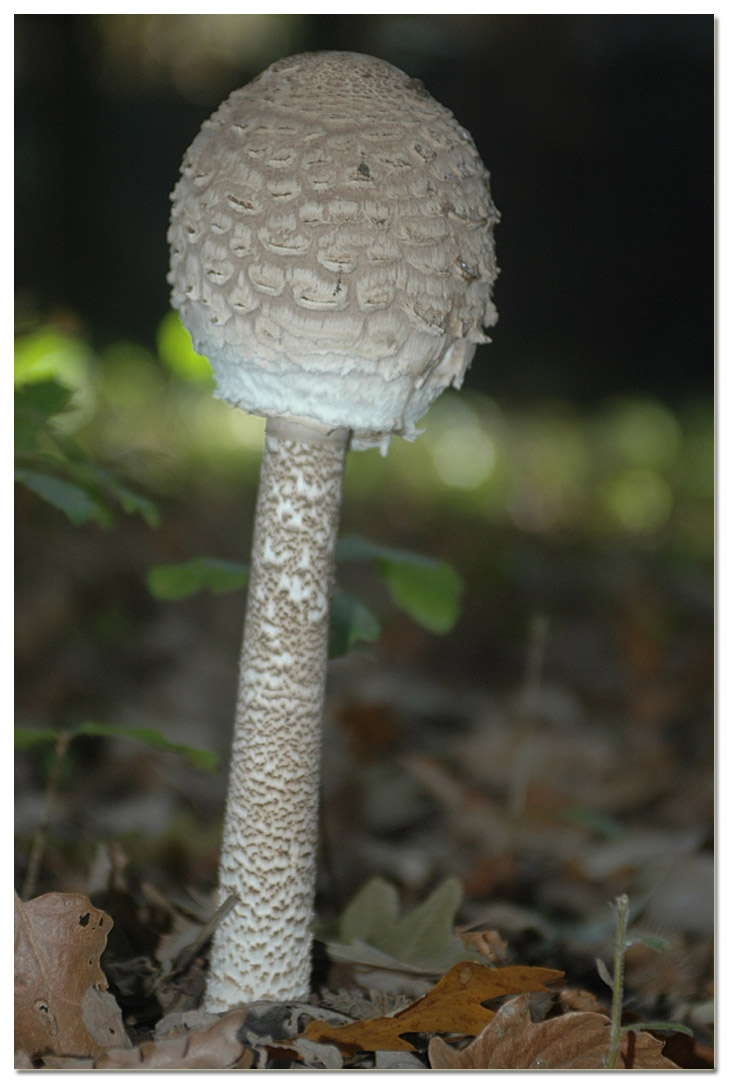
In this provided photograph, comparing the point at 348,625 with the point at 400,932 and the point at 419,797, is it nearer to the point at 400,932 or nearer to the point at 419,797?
the point at 400,932

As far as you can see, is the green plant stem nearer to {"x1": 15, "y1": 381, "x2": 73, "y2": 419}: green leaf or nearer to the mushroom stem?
the mushroom stem

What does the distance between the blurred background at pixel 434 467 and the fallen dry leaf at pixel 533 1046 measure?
1.25 m

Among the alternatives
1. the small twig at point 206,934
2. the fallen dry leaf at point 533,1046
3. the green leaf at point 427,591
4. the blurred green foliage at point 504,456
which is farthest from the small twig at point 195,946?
the blurred green foliage at point 504,456

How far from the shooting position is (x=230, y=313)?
65.9 inches

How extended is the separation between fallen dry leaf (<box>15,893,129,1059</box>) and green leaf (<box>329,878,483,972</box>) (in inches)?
23.4

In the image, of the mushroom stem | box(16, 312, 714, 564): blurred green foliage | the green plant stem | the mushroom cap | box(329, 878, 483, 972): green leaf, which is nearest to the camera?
the green plant stem

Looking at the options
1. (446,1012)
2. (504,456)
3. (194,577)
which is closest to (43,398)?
(194,577)

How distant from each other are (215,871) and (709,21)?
8.60ft

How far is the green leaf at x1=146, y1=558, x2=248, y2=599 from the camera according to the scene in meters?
2.18

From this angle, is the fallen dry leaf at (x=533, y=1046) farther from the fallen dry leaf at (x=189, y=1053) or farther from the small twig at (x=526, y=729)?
the small twig at (x=526, y=729)

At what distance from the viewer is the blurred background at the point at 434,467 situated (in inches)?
124

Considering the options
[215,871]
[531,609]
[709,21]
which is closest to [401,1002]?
[215,871]

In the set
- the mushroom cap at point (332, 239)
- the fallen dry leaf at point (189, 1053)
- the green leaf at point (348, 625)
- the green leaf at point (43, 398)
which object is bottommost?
the fallen dry leaf at point (189, 1053)

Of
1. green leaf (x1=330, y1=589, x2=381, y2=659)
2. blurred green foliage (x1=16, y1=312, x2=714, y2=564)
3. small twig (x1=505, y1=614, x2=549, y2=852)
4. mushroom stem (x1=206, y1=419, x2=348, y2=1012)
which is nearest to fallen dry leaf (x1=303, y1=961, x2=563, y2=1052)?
mushroom stem (x1=206, y1=419, x2=348, y2=1012)
